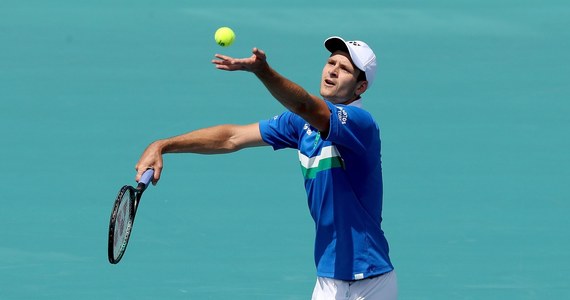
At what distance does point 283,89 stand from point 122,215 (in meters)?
1.22

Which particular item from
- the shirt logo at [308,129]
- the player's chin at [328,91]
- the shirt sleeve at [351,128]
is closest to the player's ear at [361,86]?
the player's chin at [328,91]

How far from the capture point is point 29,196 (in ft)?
Result: 35.6

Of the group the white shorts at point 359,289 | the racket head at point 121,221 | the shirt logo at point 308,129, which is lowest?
the white shorts at point 359,289

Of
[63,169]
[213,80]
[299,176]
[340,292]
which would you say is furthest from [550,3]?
[340,292]

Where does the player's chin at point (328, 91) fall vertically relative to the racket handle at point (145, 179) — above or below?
above

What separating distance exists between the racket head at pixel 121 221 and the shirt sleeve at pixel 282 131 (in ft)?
2.92

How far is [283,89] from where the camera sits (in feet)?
20.4

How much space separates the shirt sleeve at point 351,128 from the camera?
654 cm

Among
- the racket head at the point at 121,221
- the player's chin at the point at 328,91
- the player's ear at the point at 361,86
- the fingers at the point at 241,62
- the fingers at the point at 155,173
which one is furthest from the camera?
the player's ear at the point at 361,86

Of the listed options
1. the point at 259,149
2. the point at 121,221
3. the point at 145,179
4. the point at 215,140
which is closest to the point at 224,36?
the point at 215,140

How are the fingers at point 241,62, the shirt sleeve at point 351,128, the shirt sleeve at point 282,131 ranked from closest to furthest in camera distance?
the fingers at point 241,62 → the shirt sleeve at point 351,128 → the shirt sleeve at point 282,131

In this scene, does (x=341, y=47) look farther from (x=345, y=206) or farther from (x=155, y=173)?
(x=155, y=173)

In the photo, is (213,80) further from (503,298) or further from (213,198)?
(503,298)

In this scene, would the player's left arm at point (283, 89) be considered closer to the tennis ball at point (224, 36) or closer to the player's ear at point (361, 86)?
the player's ear at point (361, 86)
